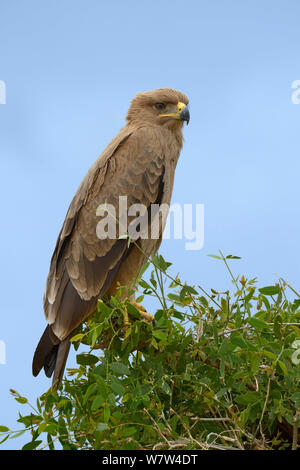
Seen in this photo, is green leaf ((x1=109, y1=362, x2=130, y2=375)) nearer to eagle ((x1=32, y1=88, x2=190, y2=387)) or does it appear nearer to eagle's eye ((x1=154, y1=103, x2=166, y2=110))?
eagle ((x1=32, y1=88, x2=190, y2=387))

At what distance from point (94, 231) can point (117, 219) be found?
198 mm

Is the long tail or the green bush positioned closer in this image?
the green bush

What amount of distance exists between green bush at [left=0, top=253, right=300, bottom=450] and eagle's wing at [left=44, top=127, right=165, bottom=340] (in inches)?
32.8

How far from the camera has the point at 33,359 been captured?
13.3 ft

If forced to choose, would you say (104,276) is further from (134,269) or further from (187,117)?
(187,117)

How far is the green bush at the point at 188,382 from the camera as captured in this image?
107 inches

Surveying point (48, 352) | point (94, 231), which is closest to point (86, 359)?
point (48, 352)

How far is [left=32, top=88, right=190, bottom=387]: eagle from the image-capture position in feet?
13.3

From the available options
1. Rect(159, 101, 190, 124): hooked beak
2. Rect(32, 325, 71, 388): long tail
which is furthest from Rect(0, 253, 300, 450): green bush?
Rect(159, 101, 190, 124): hooked beak

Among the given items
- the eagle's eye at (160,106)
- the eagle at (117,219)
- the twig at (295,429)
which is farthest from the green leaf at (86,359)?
the eagle's eye at (160,106)

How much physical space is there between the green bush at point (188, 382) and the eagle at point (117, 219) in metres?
0.79

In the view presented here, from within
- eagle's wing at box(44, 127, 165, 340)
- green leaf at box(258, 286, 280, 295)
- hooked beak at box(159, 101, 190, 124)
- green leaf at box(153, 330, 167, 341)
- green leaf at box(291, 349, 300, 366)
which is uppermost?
hooked beak at box(159, 101, 190, 124)

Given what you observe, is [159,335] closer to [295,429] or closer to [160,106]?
[295,429]

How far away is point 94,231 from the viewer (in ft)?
14.2
